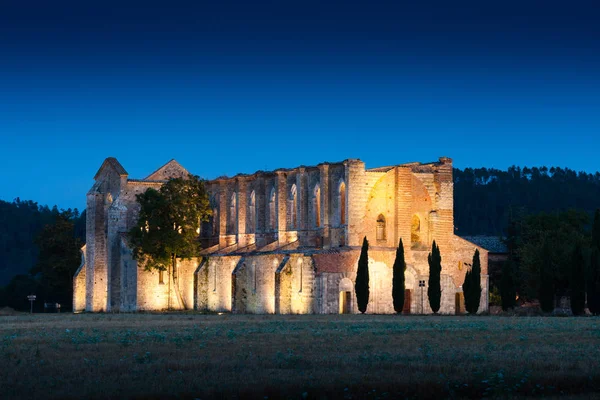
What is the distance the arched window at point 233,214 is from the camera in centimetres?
8588

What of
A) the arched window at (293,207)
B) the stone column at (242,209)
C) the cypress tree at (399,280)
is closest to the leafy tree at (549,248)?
the cypress tree at (399,280)

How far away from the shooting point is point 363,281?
6700 centimetres

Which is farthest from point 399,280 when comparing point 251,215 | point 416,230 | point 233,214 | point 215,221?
point 215,221

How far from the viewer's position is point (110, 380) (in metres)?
24.6

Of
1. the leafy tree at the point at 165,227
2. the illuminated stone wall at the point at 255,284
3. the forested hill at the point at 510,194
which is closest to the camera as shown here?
the illuminated stone wall at the point at 255,284

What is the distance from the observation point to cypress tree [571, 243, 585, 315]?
60.3 metres

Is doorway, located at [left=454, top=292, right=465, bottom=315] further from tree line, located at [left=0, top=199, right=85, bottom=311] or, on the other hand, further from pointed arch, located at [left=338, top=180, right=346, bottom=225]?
tree line, located at [left=0, top=199, right=85, bottom=311]

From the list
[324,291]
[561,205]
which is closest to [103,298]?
[324,291]

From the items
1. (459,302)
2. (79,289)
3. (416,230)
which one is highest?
(416,230)

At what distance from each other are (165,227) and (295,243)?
1013cm

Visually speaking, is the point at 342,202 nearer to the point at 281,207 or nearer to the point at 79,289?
the point at 281,207

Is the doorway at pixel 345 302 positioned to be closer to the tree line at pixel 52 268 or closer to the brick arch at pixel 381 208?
the brick arch at pixel 381 208

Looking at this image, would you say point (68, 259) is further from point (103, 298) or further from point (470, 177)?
point (470, 177)

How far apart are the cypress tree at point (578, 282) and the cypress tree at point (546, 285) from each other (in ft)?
8.02
